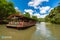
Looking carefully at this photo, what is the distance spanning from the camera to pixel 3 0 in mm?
40312

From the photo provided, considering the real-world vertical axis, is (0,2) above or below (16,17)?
above

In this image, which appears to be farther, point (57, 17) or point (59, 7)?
point (59, 7)

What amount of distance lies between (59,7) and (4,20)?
2234 centimetres

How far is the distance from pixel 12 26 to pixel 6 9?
61.7 feet

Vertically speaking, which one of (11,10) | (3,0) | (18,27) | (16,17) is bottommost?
(18,27)

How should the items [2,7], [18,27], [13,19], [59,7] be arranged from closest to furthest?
[18,27] → [13,19] → [2,7] → [59,7]

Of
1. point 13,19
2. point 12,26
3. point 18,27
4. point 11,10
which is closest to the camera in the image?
point 18,27

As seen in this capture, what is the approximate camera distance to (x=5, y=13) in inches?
1538

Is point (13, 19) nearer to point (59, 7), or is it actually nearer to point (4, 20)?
point (4, 20)

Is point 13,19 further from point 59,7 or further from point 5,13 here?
point 59,7

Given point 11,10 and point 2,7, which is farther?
point 11,10

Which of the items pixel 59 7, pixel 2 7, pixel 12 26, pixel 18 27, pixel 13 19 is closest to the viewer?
pixel 18 27

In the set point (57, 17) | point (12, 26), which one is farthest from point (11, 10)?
point (12, 26)

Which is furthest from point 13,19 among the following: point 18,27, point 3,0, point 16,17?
point 3,0
